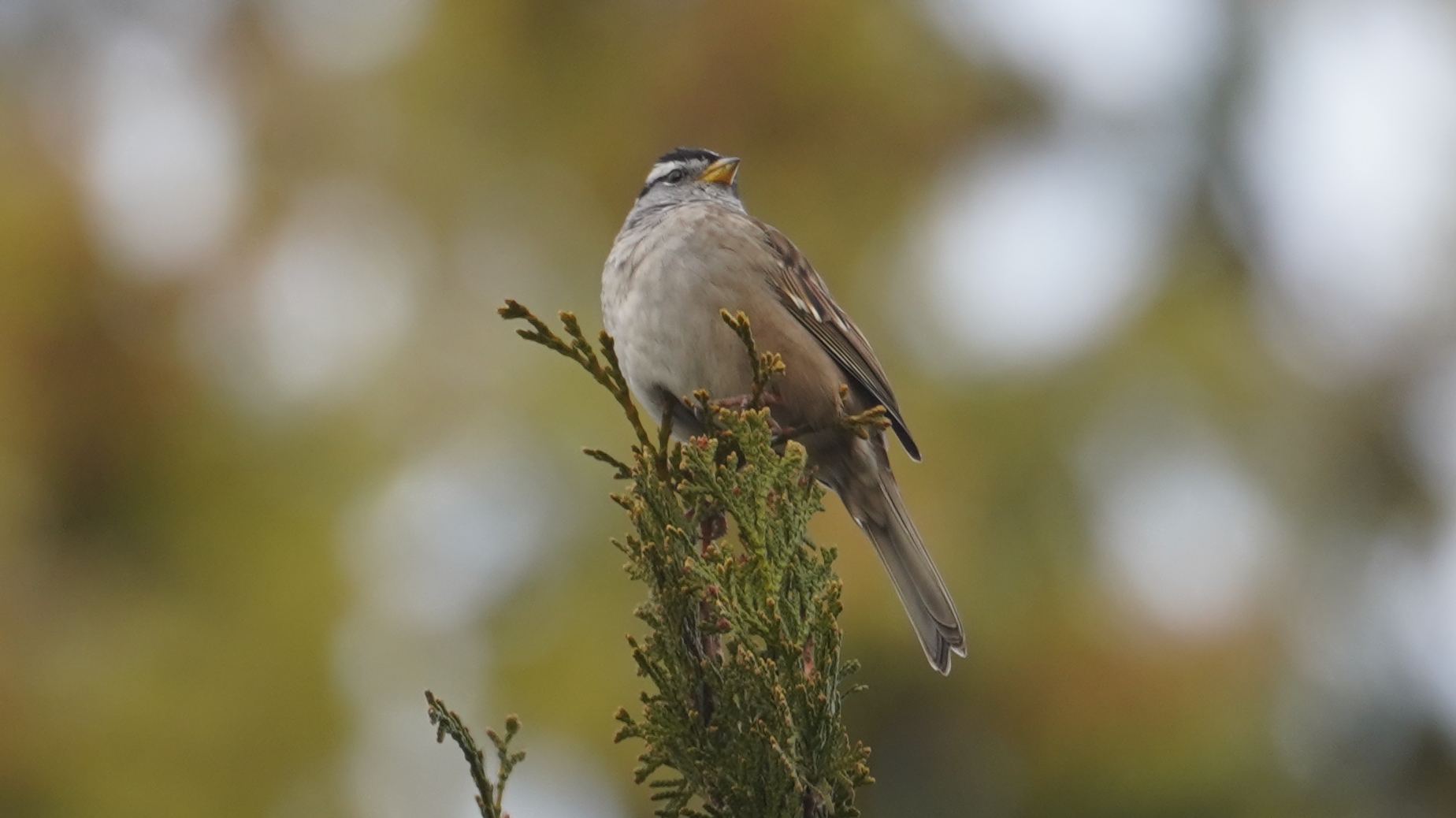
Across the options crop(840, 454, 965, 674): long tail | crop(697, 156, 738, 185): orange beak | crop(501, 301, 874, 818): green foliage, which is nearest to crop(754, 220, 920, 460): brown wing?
crop(840, 454, 965, 674): long tail

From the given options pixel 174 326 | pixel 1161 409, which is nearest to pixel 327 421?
pixel 174 326

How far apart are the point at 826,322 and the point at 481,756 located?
2439mm

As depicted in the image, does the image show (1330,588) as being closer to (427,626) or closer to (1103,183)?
(1103,183)

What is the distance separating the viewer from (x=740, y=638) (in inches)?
102

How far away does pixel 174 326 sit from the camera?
24.4ft

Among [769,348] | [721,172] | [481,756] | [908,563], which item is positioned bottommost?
[481,756]

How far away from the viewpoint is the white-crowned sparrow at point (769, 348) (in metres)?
4.09

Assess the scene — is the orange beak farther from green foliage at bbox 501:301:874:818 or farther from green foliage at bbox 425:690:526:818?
green foliage at bbox 425:690:526:818

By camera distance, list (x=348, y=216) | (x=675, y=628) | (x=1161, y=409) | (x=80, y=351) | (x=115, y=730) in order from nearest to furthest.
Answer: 1. (x=675, y=628)
2. (x=115, y=730)
3. (x=80, y=351)
4. (x=1161, y=409)
5. (x=348, y=216)

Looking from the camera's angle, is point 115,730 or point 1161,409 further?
point 1161,409

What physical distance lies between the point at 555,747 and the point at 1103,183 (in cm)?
513

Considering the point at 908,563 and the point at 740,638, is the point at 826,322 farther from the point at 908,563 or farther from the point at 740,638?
the point at 740,638

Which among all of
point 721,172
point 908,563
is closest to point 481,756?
point 908,563

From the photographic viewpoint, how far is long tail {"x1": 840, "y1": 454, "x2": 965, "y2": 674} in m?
4.05
